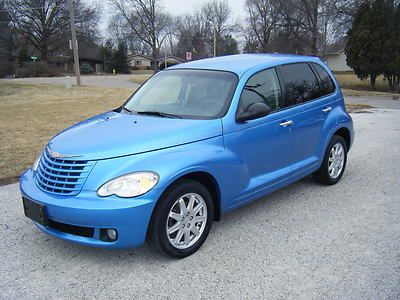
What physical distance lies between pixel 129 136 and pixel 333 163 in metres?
3.16

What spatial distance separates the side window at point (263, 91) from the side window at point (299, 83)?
0.55ft

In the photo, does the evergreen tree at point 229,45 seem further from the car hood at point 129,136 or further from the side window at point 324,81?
the car hood at point 129,136

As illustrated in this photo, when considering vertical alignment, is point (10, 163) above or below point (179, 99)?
below

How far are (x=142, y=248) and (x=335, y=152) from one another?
312 centimetres

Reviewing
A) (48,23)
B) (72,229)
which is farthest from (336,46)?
(72,229)

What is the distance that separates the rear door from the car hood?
1271mm

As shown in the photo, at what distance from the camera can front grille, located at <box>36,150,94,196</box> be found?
126 inches

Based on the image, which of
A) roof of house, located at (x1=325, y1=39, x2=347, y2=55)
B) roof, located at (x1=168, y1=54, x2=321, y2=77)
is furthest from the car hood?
roof of house, located at (x1=325, y1=39, x2=347, y2=55)

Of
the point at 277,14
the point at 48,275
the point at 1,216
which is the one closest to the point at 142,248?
the point at 48,275

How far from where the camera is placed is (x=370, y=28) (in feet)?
102

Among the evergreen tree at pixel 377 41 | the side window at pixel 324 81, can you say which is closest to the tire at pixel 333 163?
the side window at pixel 324 81

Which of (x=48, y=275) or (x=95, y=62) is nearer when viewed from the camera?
(x=48, y=275)

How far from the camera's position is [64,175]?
3301mm

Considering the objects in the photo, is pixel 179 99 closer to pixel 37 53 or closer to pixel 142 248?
pixel 142 248
